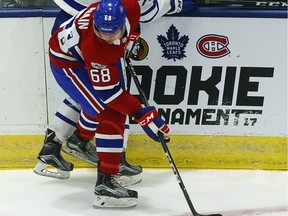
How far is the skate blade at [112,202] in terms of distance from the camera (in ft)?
7.64

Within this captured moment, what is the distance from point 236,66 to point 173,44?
315mm

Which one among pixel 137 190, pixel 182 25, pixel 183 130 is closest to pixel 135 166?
pixel 137 190

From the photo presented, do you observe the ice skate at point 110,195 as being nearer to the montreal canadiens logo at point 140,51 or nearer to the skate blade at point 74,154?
the skate blade at point 74,154

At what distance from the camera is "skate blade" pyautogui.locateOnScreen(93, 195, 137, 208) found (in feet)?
7.64

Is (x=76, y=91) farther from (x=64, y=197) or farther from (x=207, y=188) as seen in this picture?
(x=207, y=188)

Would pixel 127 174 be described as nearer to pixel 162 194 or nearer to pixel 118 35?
pixel 162 194

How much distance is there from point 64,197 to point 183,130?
670mm

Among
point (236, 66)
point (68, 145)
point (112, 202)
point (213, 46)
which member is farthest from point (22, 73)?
point (236, 66)

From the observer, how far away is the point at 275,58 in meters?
2.65

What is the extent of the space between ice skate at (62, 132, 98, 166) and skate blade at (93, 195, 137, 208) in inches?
12.3

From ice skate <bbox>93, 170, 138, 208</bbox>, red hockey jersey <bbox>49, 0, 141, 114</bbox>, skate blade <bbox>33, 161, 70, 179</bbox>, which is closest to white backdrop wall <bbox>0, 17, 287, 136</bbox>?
skate blade <bbox>33, 161, 70, 179</bbox>

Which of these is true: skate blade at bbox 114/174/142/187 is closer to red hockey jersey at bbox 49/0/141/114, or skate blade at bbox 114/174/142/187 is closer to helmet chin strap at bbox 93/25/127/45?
red hockey jersey at bbox 49/0/141/114

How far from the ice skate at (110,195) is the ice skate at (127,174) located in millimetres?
230

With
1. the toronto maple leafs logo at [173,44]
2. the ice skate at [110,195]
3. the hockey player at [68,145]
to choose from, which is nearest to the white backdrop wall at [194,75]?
the toronto maple leafs logo at [173,44]
